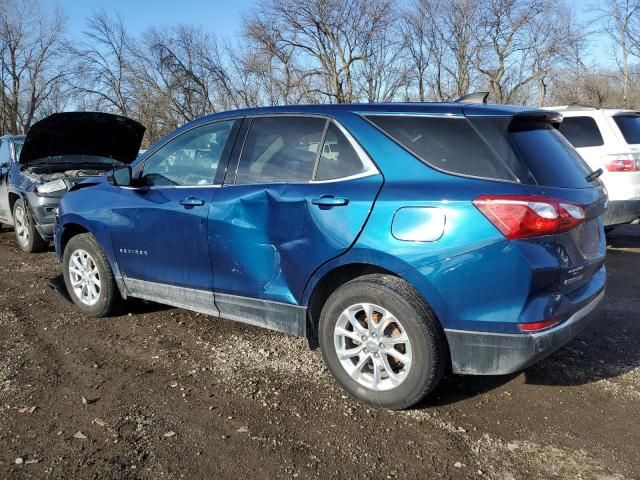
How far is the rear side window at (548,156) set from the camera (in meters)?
2.84

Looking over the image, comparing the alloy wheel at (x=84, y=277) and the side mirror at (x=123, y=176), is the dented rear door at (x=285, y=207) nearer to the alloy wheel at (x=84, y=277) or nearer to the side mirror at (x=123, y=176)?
A: the side mirror at (x=123, y=176)

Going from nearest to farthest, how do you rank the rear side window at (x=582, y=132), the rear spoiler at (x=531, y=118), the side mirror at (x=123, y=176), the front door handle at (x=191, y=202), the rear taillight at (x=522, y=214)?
the rear taillight at (x=522, y=214)
the rear spoiler at (x=531, y=118)
the front door handle at (x=191, y=202)
the side mirror at (x=123, y=176)
the rear side window at (x=582, y=132)

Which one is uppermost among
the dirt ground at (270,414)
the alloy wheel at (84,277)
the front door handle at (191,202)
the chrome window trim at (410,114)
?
the chrome window trim at (410,114)

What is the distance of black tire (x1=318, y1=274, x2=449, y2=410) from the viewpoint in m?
2.85

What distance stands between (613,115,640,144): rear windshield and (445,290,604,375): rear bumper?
5495mm

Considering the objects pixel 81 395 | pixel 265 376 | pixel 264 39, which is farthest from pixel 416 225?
pixel 264 39

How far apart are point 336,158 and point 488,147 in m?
0.89

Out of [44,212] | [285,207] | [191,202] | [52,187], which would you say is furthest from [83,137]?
[285,207]

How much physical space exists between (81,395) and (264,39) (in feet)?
91.9

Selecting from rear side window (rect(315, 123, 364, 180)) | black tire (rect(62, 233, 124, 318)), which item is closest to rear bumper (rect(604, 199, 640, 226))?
rear side window (rect(315, 123, 364, 180))

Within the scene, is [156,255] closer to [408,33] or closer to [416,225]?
[416,225]

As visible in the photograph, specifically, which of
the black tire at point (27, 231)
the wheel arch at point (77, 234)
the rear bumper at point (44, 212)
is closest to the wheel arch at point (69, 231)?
the wheel arch at point (77, 234)

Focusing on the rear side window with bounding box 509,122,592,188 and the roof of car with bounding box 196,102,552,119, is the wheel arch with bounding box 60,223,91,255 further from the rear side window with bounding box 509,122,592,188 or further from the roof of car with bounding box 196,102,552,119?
the rear side window with bounding box 509,122,592,188

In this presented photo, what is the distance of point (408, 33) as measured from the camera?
32.6 meters
